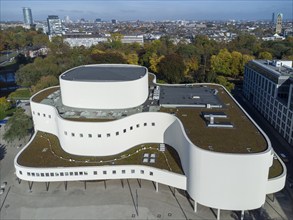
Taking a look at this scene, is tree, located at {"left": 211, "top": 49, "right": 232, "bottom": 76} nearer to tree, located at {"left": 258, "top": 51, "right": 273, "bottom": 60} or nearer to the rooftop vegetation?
tree, located at {"left": 258, "top": 51, "right": 273, "bottom": 60}

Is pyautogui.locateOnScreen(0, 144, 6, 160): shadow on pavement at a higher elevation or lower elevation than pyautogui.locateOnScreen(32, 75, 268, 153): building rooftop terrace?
lower

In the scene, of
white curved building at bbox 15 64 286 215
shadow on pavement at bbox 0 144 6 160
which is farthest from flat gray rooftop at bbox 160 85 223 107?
shadow on pavement at bbox 0 144 6 160

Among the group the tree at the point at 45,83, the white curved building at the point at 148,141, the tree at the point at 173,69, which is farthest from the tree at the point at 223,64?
the tree at the point at 45,83

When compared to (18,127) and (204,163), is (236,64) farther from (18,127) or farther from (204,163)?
(18,127)

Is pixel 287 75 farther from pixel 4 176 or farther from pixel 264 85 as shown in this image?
pixel 4 176

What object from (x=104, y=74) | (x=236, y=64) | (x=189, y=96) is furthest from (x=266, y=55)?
(x=104, y=74)

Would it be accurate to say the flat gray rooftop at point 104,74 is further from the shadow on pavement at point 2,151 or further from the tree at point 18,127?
the shadow on pavement at point 2,151
